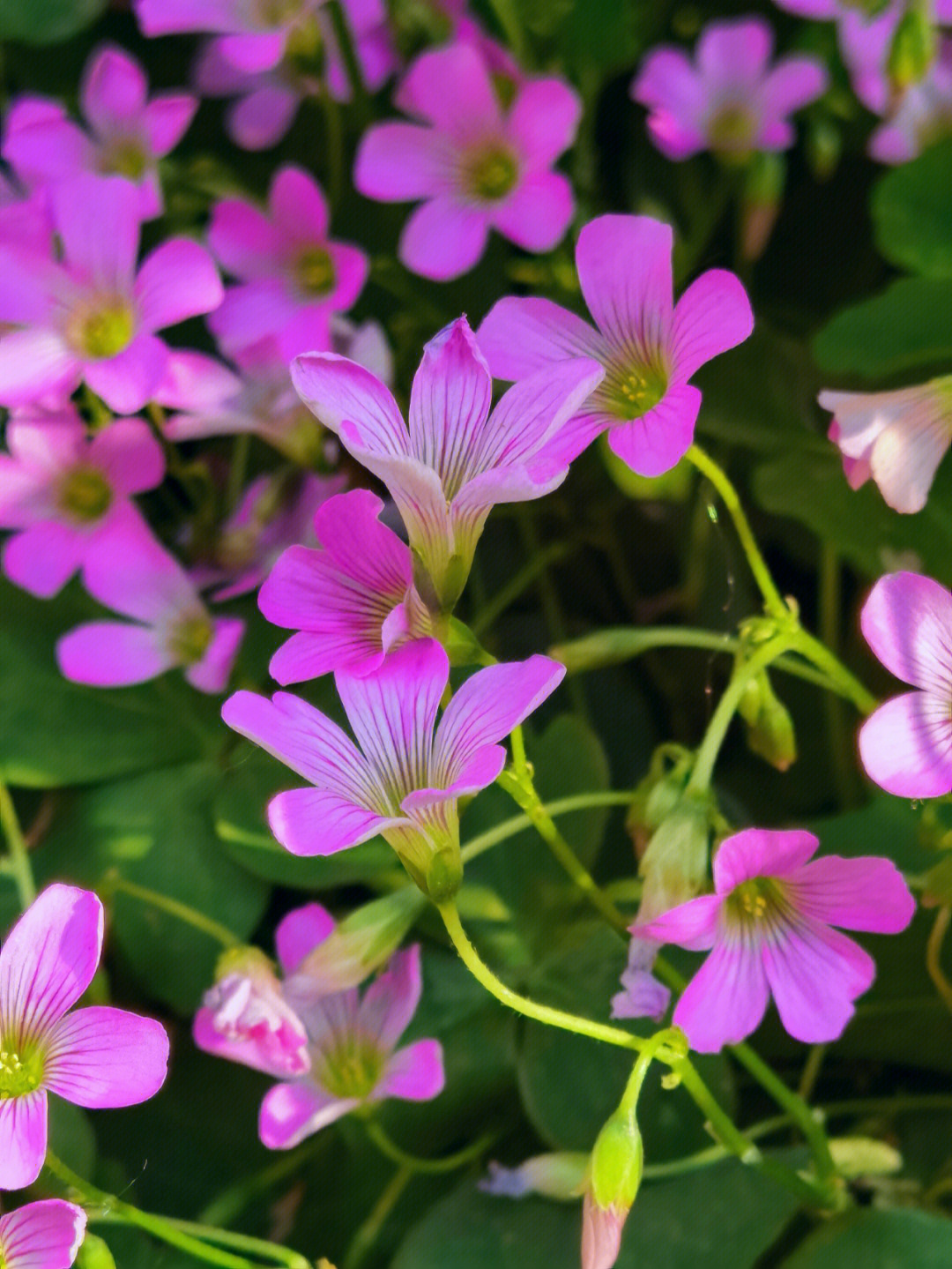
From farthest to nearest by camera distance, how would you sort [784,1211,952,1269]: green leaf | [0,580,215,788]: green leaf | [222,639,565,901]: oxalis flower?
[0,580,215,788]: green leaf
[784,1211,952,1269]: green leaf
[222,639,565,901]: oxalis flower

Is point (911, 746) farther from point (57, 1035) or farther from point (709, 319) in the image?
point (57, 1035)

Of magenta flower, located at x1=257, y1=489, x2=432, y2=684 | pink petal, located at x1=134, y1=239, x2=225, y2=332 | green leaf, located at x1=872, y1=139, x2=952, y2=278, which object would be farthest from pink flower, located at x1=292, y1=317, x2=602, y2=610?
green leaf, located at x1=872, y1=139, x2=952, y2=278

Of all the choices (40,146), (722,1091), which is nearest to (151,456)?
(40,146)

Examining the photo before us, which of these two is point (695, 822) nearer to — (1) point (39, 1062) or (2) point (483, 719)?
(2) point (483, 719)

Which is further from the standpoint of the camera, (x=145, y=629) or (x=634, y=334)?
(x=145, y=629)

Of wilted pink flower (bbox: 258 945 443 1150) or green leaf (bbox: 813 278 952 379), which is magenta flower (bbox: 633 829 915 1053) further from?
green leaf (bbox: 813 278 952 379)

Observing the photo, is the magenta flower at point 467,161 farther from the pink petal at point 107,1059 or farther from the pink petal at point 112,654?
the pink petal at point 107,1059

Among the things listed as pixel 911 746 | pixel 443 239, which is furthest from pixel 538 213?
pixel 911 746
